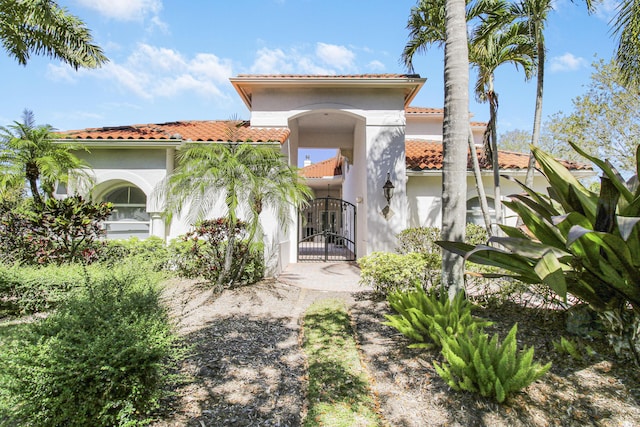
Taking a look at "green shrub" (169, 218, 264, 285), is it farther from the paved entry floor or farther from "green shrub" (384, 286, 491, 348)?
"green shrub" (384, 286, 491, 348)

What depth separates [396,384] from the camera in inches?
143

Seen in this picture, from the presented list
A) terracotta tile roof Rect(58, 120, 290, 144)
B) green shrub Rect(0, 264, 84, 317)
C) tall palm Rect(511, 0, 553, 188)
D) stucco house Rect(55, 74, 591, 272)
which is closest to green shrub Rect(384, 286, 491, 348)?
stucco house Rect(55, 74, 591, 272)

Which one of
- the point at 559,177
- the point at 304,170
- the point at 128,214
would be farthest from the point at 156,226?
the point at 559,177

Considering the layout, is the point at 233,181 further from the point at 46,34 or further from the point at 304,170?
the point at 46,34

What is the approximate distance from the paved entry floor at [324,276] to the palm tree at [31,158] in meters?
6.90

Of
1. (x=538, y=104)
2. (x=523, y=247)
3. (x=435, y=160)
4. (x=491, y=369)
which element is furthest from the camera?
(x=435, y=160)

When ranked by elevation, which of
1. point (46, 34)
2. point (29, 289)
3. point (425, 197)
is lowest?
point (29, 289)

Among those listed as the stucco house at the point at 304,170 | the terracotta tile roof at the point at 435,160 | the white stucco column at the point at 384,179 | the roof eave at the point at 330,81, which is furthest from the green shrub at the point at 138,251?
the terracotta tile roof at the point at 435,160

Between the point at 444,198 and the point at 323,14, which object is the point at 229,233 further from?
the point at 323,14

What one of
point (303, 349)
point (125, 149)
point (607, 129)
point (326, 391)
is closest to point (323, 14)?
point (125, 149)

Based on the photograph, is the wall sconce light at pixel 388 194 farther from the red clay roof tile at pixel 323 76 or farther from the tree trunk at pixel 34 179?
the tree trunk at pixel 34 179

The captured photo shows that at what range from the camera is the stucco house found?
34.4 ft

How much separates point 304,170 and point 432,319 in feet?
28.7

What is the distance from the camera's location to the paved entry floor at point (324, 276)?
873 centimetres
